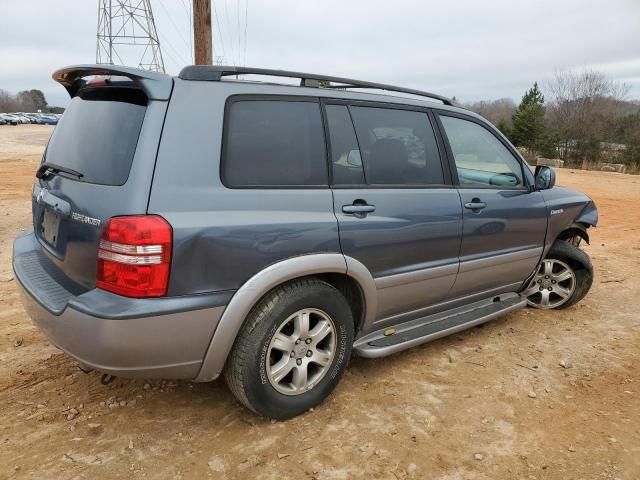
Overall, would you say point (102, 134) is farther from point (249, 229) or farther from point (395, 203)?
point (395, 203)

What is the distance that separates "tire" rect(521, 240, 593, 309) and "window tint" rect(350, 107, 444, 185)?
5.85ft

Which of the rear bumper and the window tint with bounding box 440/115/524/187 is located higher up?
the window tint with bounding box 440/115/524/187

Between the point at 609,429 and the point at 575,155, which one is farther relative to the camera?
the point at 575,155

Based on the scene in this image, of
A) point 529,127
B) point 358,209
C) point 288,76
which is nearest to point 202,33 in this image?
point 288,76

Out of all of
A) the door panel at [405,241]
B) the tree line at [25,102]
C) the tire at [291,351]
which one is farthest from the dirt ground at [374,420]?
the tree line at [25,102]

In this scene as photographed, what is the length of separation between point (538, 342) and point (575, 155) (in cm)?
3702

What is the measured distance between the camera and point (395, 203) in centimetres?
311

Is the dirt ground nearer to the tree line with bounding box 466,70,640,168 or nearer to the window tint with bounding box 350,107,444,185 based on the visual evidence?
the window tint with bounding box 350,107,444,185

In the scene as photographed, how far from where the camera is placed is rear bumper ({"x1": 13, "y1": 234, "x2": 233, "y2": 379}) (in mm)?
2240

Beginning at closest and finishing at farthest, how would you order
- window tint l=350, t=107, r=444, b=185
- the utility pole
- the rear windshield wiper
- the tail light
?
the tail light < the rear windshield wiper < window tint l=350, t=107, r=444, b=185 < the utility pole

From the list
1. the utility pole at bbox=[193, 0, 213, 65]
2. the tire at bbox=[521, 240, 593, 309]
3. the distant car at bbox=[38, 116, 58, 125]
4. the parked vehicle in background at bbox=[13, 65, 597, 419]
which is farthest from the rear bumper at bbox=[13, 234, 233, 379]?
the distant car at bbox=[38, 116, 58, 125]

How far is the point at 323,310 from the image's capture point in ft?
9.30

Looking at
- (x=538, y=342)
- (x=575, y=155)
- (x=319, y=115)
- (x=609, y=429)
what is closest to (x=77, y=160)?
(x=319, y=115)

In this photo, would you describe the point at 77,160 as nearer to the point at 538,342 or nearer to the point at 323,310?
the point at 323,310
